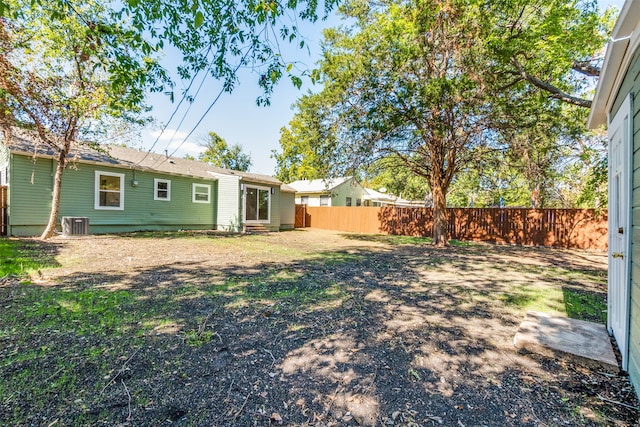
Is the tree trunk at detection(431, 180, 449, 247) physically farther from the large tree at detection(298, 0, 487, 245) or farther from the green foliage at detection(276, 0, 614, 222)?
the large tree at detection(298, 0, 487, 245)

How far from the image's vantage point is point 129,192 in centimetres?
1164

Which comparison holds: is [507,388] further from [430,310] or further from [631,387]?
[430,310]

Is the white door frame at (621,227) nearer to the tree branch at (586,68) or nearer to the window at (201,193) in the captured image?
the tree branch at (586,68)

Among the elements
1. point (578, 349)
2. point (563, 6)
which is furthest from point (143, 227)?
point (563, 6)

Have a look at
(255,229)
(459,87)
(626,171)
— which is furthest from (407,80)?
(255,229)

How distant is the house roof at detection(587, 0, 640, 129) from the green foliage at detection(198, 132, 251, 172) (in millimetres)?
29817

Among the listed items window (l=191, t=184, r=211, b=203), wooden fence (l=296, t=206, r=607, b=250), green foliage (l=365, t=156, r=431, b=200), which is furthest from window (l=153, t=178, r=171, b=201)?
wooden fence (l=296, t=206, r=607, b=250)

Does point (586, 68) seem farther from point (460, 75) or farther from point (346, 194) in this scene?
point (346, 194)

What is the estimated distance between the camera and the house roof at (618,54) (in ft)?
6.80

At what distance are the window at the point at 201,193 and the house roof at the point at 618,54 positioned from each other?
14181 millimetres

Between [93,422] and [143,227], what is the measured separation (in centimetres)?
1220

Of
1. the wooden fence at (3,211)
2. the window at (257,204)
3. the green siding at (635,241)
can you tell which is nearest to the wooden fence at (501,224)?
the window at (257,204)

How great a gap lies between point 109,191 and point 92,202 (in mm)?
756

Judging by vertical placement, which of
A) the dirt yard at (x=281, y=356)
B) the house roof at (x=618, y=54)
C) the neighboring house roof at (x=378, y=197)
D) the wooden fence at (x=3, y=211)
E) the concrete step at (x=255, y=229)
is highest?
the neighboring house roof at (x=378, y=197)
